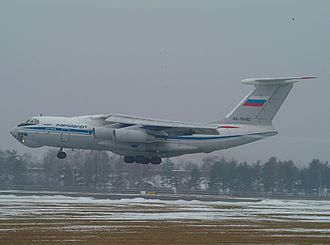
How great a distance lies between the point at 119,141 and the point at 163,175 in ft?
132

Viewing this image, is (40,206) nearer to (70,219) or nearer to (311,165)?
(70,219)

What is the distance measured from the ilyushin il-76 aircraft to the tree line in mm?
26823

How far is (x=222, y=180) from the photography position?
65375mm

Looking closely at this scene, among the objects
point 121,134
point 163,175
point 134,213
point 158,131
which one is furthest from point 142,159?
point 163,175

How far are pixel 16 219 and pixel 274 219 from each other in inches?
405

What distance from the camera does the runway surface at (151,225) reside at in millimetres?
22172

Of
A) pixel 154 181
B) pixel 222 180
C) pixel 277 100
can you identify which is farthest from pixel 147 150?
pixel 154 181

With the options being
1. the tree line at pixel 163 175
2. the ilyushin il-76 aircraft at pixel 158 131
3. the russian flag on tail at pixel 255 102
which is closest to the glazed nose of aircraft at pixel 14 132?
the ilyushin il-76 aircraft at pixel 158 131

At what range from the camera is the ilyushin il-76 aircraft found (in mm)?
36125

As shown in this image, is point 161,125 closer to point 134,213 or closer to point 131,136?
point 131,136

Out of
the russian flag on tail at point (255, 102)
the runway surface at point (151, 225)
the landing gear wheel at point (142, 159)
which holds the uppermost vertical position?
the russian flag on tail at point (255, 102)

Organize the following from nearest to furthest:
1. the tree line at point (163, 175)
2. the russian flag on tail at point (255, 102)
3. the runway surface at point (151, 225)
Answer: the runway surface at point (151, 225) < the russian flag on tail at point (255, 102) < the tree line at point (163, 175)

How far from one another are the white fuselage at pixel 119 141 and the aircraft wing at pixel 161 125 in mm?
415

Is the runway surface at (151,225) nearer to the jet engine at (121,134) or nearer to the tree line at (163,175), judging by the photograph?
the jet engine at (121,134)
